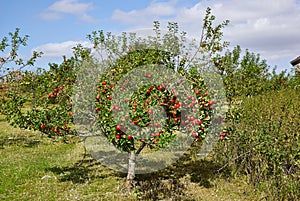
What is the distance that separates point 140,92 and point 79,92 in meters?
1.74

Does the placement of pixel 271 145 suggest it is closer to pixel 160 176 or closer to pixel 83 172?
pixel 160 176

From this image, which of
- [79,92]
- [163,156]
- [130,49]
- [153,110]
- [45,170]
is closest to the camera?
[153,110]

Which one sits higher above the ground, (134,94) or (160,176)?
(134,94)

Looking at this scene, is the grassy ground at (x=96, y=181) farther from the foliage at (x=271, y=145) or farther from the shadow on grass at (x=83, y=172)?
the foliage at (x=271, y=145)

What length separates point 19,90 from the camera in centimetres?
1066

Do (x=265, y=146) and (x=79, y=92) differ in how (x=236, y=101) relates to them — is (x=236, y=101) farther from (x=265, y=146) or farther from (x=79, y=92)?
(x=79, y=92)

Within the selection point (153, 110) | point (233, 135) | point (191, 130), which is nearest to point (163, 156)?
point (233, 135)

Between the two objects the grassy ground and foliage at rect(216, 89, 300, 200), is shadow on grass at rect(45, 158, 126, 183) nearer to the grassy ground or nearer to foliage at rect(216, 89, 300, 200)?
the grassy ground

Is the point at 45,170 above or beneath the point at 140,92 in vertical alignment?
beneath

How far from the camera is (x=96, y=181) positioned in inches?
305

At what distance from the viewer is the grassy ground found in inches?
268

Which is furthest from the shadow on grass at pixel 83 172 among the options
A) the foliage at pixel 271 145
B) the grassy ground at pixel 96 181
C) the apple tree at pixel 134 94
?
the foliage at pixel 271 145

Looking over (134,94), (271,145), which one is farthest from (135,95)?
(271,145)

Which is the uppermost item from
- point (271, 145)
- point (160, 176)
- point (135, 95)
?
point (135, 95)
